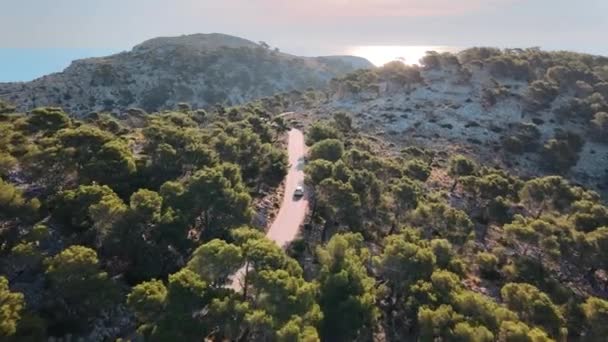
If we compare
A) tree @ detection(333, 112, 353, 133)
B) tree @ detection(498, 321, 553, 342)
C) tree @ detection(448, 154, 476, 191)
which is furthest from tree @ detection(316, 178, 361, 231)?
tree @ detection(333, 112, 353, 133)

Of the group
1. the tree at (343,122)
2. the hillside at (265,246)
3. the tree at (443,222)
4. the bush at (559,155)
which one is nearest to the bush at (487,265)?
the hillside at (265,246)

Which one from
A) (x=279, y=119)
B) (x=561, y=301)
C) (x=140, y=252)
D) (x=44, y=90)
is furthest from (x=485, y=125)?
(x=44, y=90)

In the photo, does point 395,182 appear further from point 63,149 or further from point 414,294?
point 63,149

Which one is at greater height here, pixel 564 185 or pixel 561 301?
pixel 564 185

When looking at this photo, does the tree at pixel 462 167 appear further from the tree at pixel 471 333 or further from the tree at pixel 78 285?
the tree at pixel 78 285

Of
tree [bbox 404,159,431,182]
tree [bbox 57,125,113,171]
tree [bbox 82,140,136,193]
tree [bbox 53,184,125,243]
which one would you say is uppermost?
tree [bbox 57,125,113,171]

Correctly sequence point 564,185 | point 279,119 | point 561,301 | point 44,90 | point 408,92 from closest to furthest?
point 561,301 → point 564,185 → point 279,119 → point 408,92 → point 44,90

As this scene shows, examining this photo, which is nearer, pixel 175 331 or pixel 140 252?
pixel 175 331

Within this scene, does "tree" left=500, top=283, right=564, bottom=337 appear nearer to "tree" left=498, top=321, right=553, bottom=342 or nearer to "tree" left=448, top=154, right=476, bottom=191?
"tree" left=498, top=321, right=553, bottom=342
